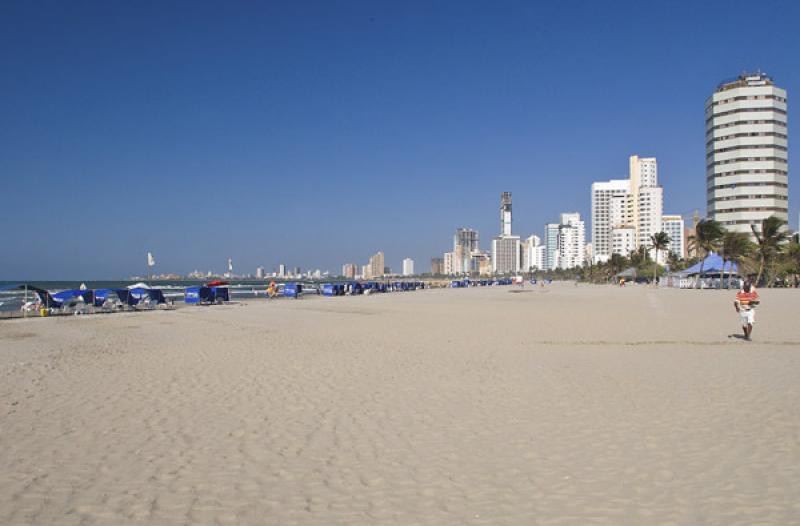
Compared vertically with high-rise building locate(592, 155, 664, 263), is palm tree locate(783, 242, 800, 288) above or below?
below

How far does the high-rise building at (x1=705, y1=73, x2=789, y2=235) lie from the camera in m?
97.4

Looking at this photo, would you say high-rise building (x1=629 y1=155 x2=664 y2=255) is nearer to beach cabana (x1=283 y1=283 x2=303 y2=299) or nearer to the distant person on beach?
beach cabana (x1=283 y1=283 x2=303 y2=299)

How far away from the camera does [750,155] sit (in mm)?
98188

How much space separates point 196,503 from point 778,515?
12.6 feet

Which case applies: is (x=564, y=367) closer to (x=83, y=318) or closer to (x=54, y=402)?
(x=54, y=402)

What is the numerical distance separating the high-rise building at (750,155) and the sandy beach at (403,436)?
101 meters

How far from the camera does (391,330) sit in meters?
16.5

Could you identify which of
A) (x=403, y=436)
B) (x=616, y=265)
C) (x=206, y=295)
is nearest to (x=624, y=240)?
(x=616, y=265)

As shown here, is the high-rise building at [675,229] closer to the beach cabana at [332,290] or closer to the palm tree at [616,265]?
the palm tree at [616,265]

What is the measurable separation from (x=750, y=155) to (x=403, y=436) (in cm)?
11236

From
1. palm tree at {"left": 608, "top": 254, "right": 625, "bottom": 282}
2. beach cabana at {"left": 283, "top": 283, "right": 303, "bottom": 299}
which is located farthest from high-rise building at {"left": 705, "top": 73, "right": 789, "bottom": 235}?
beach cabana at {"left": 283, "top": 283, "right": 303, "bottom": 299}

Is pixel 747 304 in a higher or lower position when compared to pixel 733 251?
lower

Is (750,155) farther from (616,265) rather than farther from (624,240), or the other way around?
(624,240)

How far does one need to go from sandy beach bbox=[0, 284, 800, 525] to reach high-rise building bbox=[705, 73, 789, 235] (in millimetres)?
101455
